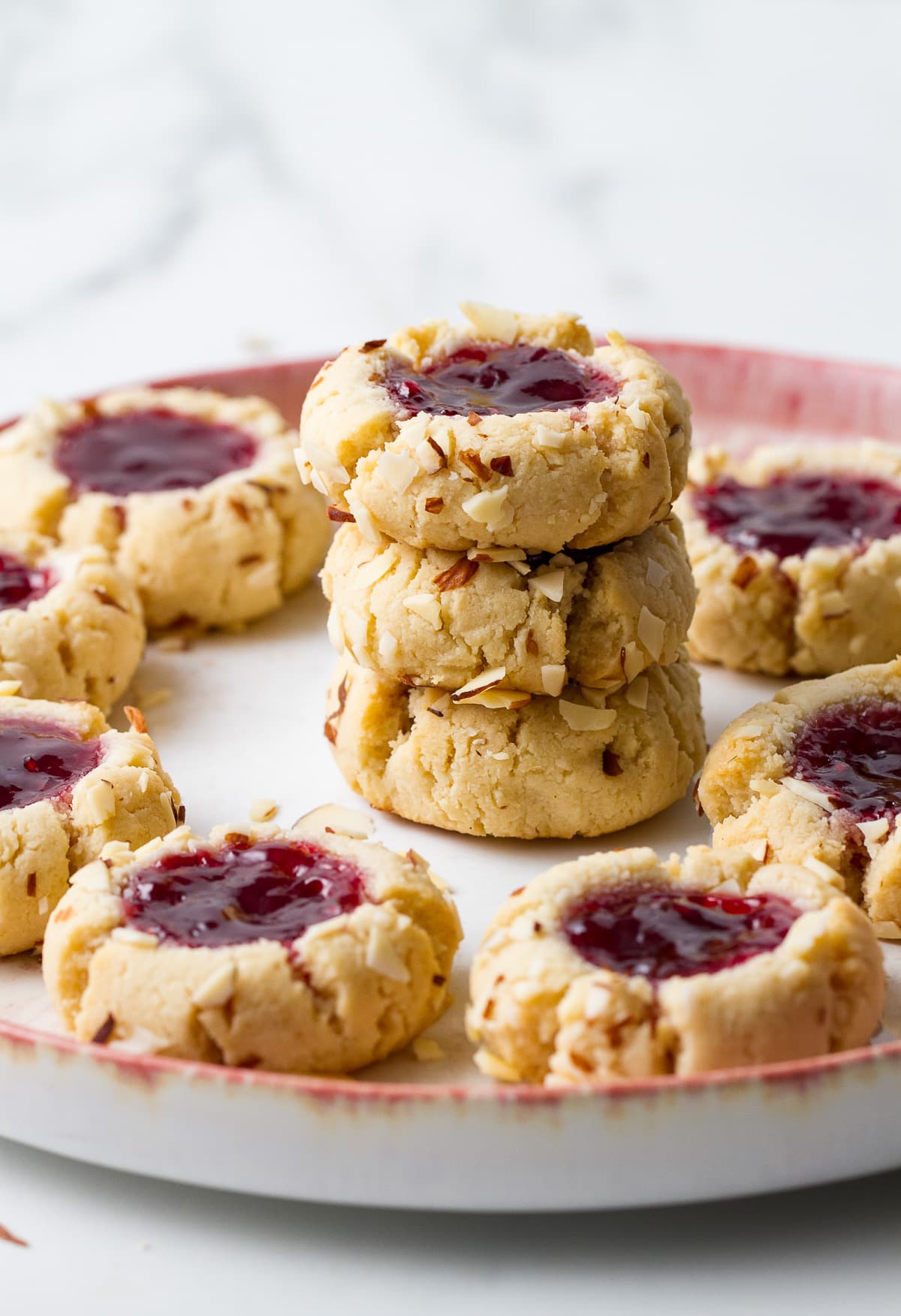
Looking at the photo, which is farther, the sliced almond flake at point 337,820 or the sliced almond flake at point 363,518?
the sliced almond flake at point 337,820

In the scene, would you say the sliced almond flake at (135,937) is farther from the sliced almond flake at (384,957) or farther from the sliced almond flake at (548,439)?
the sliced almond flake at (548,439)

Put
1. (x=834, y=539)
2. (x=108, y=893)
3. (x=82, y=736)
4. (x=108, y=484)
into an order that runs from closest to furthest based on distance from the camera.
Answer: (x=108, y=893), (x=82, y=736), (x=834, y=539), (x=108, y=484)

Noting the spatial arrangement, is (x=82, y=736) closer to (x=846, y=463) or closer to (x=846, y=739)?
(x=846, y=739)

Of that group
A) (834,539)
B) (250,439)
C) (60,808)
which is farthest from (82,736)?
(834,539)

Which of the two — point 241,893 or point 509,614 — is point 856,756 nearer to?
point 509,614

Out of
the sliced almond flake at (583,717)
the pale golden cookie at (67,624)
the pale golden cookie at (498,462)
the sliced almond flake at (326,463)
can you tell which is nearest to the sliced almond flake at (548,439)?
the pale golden cookie at (498,462)

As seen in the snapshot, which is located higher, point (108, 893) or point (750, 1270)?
point (108, 893)
